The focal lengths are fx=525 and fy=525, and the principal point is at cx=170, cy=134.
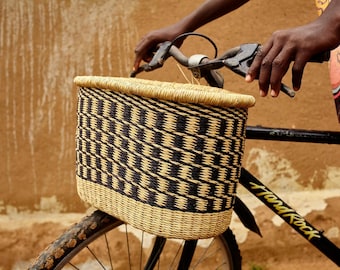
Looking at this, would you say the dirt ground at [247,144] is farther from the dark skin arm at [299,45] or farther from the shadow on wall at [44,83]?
the dark skin arm at [299,45]

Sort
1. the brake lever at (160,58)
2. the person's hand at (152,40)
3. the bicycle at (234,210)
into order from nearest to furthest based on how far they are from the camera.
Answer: the bicycle at (234,210)
the brake lever at (160,58)
the person's hand at (152,40)

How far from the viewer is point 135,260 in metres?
2.54

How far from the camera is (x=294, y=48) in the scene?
1.15 m

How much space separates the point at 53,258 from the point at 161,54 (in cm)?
62

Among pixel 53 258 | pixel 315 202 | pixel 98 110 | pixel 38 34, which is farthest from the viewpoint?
pixel 315 202

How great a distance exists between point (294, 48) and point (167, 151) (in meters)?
0.36

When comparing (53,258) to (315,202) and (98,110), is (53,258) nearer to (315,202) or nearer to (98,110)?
(98,110)

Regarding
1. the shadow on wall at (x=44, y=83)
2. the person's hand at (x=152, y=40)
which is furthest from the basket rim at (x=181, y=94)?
the shadow on wall at (x=44, y=83)

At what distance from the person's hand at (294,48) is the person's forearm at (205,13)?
55cm

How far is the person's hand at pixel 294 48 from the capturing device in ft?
3.78

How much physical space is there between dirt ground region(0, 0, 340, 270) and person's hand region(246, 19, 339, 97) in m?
1.40

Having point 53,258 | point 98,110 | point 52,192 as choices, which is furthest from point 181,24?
point 52,192

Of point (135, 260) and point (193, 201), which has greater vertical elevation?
point (193, 201)

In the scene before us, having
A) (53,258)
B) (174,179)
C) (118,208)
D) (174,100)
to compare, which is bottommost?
(53,258)
